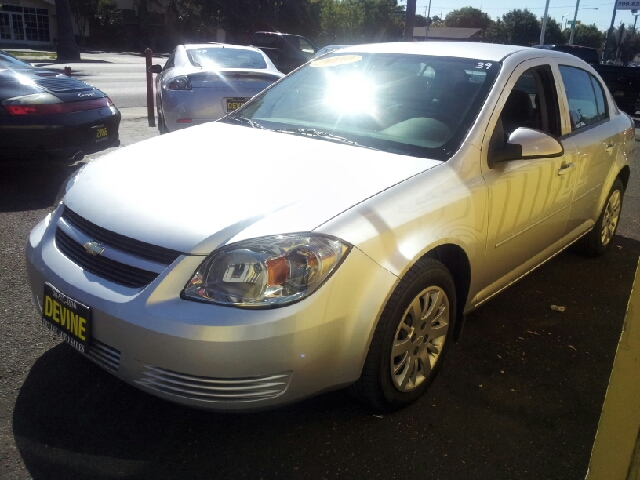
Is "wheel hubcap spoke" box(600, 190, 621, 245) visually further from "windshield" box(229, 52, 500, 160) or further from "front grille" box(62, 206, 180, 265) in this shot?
"front grille" box(62, 206, 180, 265)

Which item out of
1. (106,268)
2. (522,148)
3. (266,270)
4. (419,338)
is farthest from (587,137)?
(106,268)

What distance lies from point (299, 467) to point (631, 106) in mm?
15594

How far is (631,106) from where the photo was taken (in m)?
15.3

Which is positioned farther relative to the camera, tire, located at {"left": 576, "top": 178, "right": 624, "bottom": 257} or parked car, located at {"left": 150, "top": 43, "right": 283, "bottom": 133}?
parked car, located at {"left": 150, "top": 43, "right": 283, "bottom": 133}

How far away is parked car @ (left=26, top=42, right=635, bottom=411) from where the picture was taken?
224 cm

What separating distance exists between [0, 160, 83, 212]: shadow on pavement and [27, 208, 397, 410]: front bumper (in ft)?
11.8

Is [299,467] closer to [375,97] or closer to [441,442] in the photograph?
[441,442]

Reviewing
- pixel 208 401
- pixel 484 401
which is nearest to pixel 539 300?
pixel 484 401

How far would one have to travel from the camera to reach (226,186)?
264 centimetres

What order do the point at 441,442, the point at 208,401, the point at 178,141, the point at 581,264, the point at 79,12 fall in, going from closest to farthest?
1. the point at 208,401
2. the point at 441,442
3. the point at 178,141
4. the point at 581,264
5. the point at 79,12

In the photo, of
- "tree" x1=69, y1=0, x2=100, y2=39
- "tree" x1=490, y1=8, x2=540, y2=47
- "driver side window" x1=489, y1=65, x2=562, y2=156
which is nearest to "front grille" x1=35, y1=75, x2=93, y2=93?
"driver side window" x1=489, y1=65, x2=562, y2=156

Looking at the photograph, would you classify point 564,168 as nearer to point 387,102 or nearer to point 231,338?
point 387,102

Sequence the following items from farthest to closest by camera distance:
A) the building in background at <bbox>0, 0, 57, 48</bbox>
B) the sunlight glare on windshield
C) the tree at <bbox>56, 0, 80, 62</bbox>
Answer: the building in background at <bbox>0, 0, 57, 48</bbox> → the tree at <bbox>56, 0, 80, 62</bbox> → the sunlight glare on windshield

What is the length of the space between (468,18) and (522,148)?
116738 millimetres
